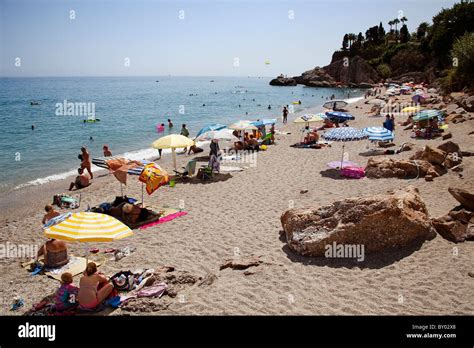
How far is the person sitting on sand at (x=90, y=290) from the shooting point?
220 inches

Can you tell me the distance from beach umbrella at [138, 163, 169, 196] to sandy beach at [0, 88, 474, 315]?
3.71 ft

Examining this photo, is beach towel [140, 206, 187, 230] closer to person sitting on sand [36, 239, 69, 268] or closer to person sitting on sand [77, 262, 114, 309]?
person sitting on sand [36, 239, 69, 268]

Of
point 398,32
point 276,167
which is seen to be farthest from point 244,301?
point 398,32

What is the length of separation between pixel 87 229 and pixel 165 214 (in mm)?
4259

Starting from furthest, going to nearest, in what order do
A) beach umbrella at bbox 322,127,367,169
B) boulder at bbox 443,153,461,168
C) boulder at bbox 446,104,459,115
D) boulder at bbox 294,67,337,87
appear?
boulder at bbox 294,67,337,87
boulder at bbox 446,104,459,115
beach umbrella at bbox 322,127,367,169
boulder at bbox 443,153,461,168

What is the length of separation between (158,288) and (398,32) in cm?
12032

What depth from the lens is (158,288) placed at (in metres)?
5.98

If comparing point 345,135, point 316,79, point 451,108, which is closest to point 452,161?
point 345,135

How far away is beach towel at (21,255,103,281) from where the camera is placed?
23.2 ft

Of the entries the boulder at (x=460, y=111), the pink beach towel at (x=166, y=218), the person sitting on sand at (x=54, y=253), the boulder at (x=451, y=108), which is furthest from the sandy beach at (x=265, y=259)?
the boulder at (x=451, y=108)

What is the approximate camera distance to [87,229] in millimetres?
6145

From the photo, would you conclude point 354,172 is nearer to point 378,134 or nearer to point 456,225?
point 378,134

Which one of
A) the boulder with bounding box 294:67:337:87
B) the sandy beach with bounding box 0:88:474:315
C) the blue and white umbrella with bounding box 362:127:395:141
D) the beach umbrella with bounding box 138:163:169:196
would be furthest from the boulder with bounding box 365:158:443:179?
the boulder with bounding box 294:67:337:87

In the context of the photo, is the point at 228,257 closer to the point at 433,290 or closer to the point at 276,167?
the point at 433,290
